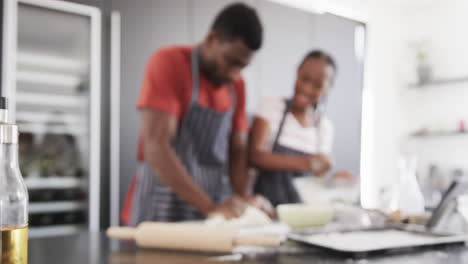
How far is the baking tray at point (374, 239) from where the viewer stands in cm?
93

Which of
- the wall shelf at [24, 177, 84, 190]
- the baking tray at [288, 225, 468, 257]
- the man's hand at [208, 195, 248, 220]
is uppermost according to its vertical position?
the wall shelf at [24, 177, 84, 190]

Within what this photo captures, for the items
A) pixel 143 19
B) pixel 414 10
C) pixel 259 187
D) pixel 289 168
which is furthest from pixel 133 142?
pixel 414 10

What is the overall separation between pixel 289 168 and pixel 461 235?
0.99 metres

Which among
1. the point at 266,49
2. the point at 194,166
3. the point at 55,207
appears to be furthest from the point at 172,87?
→ the point at 55,207

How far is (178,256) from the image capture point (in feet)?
3.12

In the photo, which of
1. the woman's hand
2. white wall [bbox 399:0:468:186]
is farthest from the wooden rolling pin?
white wall [bbox 399:0:468:186]

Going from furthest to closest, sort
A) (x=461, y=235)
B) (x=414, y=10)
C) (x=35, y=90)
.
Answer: (x=414, y=10) → (x=35, y=90) → (x=461, y=235)

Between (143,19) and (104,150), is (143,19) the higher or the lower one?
the higher one

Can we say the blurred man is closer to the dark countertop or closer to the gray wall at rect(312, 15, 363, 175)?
the gray wall at rect(312, 15, 363, 175)

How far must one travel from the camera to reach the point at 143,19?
5.46 feet

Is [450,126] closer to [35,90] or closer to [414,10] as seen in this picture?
[414,10]

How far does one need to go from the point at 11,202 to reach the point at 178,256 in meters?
0.37

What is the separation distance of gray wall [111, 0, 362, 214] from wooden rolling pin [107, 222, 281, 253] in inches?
25.8

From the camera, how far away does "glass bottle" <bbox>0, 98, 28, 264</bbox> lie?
68cm
